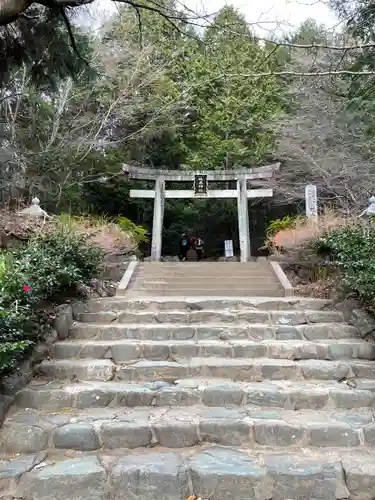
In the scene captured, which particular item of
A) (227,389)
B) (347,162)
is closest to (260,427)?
(227,389)

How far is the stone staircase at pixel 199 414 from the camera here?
2.42m

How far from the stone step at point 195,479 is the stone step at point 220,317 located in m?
2.39

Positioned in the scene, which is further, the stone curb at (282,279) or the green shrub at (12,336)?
the stone curb at (282,279)

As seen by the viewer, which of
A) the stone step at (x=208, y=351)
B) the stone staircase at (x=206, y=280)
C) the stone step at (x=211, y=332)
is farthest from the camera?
the stone staircase at (x=206, y=280)

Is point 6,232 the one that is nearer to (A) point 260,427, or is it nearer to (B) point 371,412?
(A) point 260,427

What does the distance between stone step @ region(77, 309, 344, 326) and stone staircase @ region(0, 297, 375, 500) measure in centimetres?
3

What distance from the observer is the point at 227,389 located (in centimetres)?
337

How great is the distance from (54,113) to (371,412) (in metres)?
10.8

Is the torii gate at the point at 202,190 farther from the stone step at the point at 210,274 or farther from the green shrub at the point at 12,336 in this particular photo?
the green shrub at the point at 12,336

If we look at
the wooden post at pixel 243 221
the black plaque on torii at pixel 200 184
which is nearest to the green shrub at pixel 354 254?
the wooden post at pixel 243 221

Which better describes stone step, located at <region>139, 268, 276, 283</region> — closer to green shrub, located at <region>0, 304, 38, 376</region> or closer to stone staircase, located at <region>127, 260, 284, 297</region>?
stone staircase, located at <region>127, 260, 284, 297</region>

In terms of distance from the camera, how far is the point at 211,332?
4.55m

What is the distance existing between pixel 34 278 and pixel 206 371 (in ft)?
6.50

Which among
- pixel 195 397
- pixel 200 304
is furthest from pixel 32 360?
pixel 200 304
